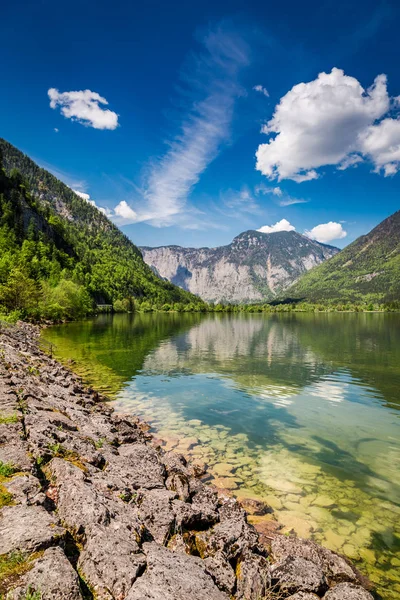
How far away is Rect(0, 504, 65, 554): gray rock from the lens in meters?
7.16

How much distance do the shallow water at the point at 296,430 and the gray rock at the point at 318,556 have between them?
138 cm

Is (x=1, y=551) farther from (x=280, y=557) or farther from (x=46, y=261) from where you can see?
(x=46, y=261)

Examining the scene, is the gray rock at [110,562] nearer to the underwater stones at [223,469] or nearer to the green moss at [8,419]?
the green moss at [8,419]

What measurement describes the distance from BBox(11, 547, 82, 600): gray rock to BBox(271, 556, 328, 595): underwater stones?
5.79m

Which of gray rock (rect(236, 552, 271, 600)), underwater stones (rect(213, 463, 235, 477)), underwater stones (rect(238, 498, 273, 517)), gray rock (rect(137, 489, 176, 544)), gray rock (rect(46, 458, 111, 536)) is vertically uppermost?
gray rock (rect(46, 458, 111, 536))

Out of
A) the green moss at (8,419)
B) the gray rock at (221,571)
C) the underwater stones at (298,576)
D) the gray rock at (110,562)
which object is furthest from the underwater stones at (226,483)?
the green moss at (8,419)

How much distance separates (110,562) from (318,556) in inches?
278

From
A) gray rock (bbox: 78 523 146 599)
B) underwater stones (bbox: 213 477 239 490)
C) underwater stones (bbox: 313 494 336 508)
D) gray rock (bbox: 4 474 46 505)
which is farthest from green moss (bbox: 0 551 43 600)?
underwater stones (bbox: 313 494 336 508)

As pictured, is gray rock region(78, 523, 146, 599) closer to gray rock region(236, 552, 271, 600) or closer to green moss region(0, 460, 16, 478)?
gray rock region(236, 552, 271, 600)

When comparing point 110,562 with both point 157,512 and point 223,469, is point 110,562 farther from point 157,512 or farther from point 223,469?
point 223,469

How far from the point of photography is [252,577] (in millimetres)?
8906

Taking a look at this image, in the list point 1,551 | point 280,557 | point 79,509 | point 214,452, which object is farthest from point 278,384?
point 1,551

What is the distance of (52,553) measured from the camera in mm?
7000

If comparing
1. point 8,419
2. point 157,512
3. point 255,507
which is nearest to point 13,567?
point 157,512
